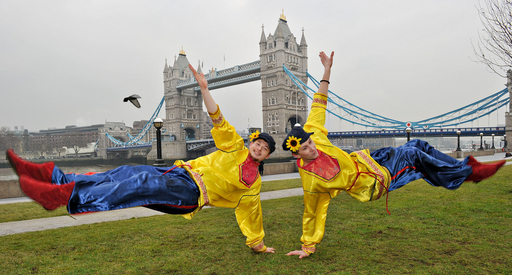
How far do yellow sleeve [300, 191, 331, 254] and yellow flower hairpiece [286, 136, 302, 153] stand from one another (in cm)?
65

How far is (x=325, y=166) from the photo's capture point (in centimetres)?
365

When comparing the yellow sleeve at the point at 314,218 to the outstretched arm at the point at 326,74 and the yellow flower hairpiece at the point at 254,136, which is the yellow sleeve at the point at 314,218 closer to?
the yellow flower hairpiece at the point at 254,136

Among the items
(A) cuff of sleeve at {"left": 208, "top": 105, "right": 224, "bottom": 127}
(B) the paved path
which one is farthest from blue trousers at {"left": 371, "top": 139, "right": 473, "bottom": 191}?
(B) the paved path

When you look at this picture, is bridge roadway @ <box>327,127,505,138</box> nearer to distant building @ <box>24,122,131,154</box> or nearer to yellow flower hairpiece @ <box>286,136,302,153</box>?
yellow flower hairpiece @ <box>286,136,302,153</box>

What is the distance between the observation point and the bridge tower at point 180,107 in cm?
6412

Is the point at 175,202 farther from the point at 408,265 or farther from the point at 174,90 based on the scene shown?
the point at 174,90

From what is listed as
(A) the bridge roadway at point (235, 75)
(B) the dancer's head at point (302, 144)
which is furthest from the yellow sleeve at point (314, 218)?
(A) the bridge roadway at point (235, 75)

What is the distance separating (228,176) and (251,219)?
67cm

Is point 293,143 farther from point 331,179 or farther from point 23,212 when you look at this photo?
point 23,212

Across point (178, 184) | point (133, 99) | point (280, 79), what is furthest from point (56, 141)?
point (178, 184)

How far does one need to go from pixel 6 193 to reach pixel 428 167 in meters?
11.1


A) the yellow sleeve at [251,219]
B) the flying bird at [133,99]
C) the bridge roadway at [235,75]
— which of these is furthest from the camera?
the bridge roadway at [235,75]

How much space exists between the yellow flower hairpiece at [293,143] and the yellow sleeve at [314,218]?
Result: 2.14 feet

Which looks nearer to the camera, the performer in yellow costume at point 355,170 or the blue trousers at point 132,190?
the blue trousers at point 132,190
